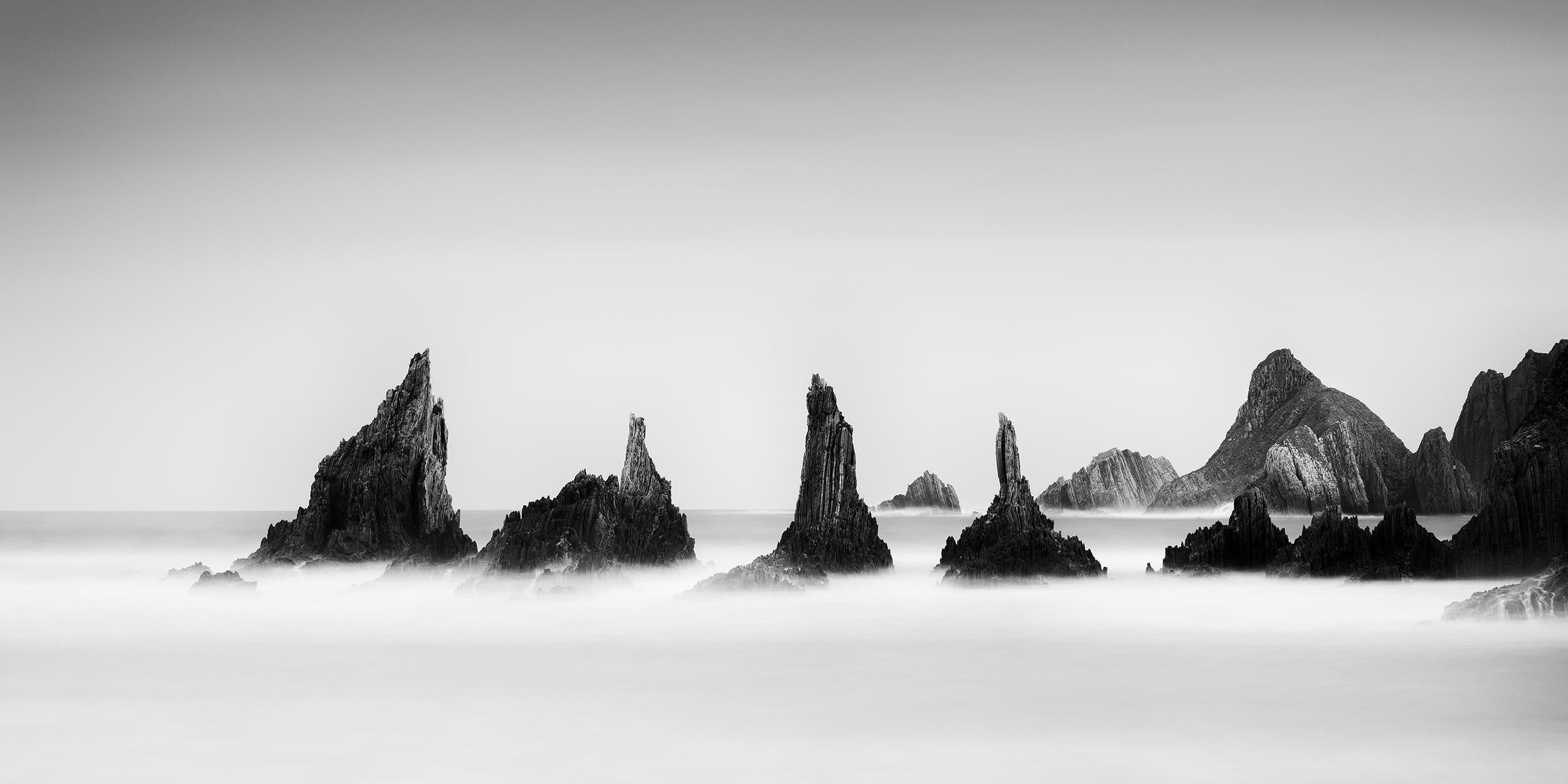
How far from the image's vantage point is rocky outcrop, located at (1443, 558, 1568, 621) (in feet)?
124

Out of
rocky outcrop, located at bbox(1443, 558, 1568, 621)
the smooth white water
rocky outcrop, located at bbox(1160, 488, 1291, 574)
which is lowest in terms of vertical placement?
the smooth white water

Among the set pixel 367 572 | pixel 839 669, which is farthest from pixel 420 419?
pixel 839 669

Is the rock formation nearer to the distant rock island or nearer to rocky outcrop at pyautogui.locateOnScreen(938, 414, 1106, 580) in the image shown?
the distant rock island

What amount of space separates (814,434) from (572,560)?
10.7 metres

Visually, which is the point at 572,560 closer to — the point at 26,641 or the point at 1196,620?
the point at 26,641

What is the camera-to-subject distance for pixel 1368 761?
2352cm

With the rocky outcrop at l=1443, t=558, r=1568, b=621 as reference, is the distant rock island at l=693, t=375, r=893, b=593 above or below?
above

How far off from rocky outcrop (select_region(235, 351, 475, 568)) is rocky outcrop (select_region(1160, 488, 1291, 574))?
3067 centimetres

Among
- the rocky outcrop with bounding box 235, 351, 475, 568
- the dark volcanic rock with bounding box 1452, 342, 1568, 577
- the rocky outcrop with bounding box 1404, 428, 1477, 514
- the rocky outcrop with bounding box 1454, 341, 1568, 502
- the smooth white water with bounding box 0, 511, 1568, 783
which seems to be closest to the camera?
the smooth white water with bounding box 0, 511, 1568, 783

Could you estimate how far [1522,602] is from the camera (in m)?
38.1

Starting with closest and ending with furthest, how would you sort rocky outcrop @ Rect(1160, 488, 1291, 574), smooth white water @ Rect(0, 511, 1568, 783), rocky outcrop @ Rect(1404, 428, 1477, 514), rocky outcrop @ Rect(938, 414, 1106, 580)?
smooth white water @ Rect(0, 511, 1568, 783)
rocky outcrop @ Rect(938, 414, 1106, 580)
rocky outcrop @ Rect(1160, 488, 1291, 574)
rocky outcrop @ Rect(1404, 428, 1477, 514)

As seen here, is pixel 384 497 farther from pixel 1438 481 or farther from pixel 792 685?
pixel 1438 481

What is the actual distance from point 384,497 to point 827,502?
2034cm

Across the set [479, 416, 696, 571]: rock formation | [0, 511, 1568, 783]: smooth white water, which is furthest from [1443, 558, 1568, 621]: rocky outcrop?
[479, 416, 696, 571]: rock formation
